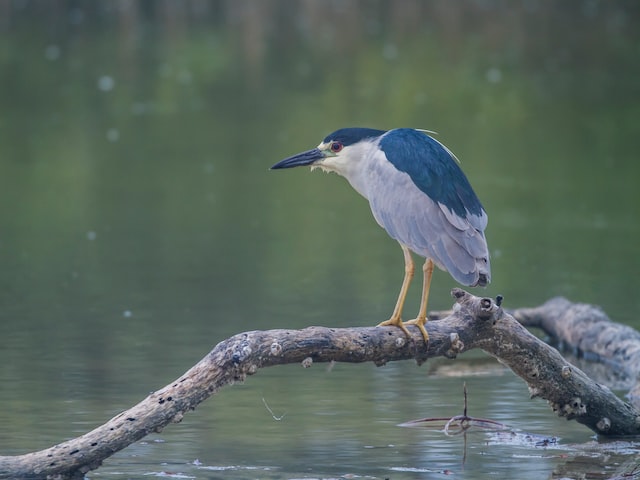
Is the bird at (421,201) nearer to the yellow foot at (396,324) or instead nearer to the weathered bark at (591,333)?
the yellow foot at (396,324)

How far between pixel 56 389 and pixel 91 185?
6.88 metres

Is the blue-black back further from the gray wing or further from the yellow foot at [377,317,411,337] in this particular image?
the yellow foot at [377,317,411,337]

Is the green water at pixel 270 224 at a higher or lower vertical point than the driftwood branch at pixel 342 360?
higher

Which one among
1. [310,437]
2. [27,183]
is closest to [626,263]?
[310,437]

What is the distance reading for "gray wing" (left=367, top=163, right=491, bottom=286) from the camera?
5.95 m

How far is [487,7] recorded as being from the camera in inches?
1395

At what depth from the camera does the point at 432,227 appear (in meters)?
6.11

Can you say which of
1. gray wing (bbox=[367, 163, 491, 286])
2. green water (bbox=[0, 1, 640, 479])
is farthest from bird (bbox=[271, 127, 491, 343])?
green water (bbox=[0, 1, 640, 479])

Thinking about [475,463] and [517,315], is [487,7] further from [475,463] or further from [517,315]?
[475,463]

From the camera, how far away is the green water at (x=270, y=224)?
648 cm

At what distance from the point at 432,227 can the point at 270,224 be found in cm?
597

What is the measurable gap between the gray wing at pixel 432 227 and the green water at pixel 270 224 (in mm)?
834

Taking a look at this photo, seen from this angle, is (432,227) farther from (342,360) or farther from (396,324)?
(342,360)

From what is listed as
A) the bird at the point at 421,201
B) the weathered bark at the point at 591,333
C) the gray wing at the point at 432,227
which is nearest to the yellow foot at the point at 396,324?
the bird at the point at 421,201
